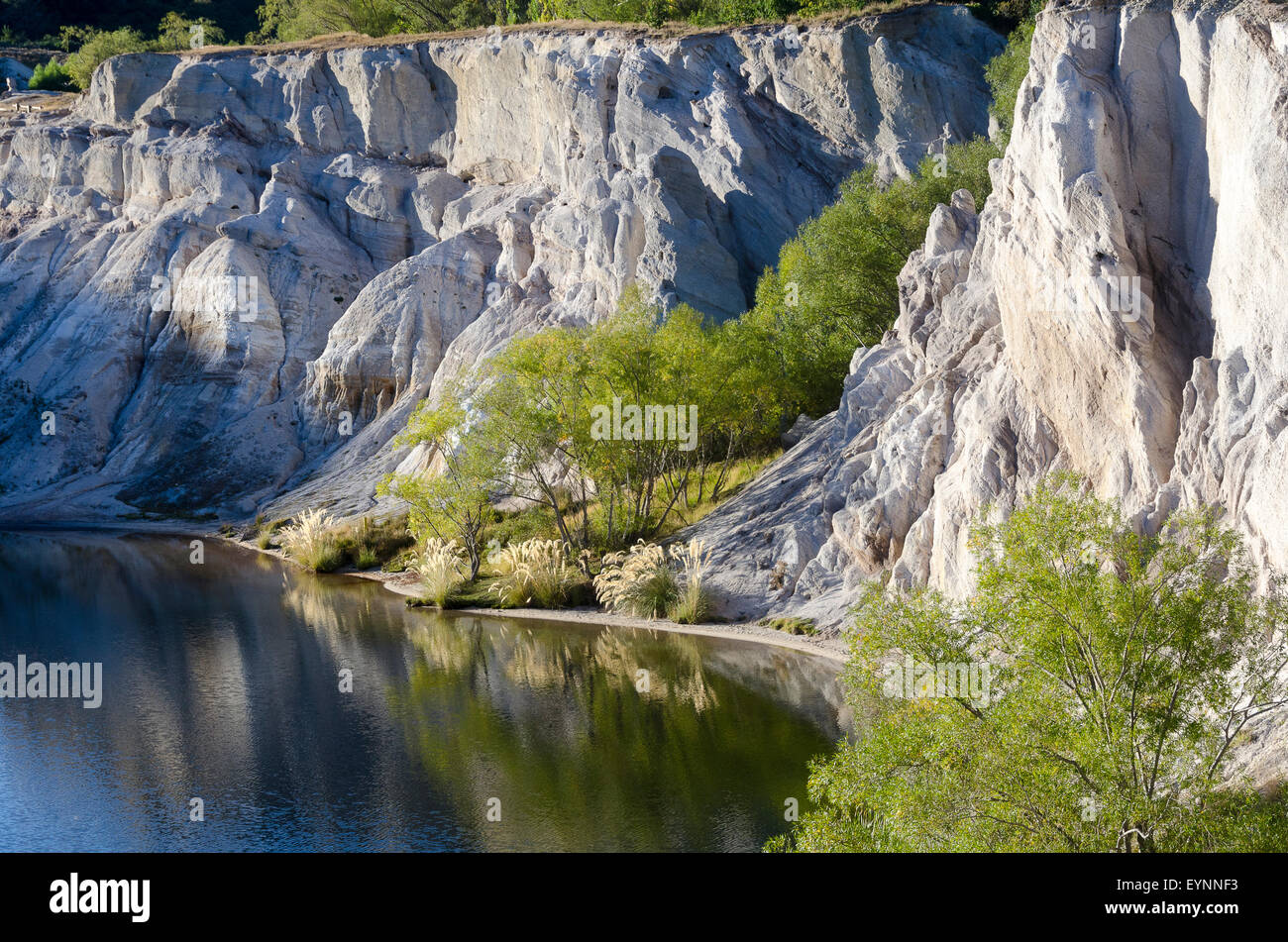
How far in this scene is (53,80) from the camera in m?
71.2

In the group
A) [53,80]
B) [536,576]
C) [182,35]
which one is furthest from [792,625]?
[53,80]

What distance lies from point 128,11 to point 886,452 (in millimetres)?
80191

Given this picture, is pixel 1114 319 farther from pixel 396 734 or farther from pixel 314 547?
pixel 314 547

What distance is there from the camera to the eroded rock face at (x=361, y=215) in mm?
45812

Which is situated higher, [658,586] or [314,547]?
[314,547]

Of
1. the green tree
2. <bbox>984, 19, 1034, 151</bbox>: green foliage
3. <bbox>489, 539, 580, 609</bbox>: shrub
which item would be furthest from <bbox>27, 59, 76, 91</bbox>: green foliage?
<bbox>984, 19, 1034, 151</bbox>: green foliage

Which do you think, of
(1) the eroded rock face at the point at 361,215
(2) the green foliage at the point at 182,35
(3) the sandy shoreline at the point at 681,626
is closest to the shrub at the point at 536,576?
(3) the sandy shoreline at the point at 681,626

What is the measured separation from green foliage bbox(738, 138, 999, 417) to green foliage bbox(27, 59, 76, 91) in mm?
56455

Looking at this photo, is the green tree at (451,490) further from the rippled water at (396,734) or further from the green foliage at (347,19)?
the green foliage at (347,19)

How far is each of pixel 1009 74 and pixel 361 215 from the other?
113 feet

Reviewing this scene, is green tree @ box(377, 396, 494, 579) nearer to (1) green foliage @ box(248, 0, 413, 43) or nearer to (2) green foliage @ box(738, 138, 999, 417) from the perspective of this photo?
→ (2) green foliage @ box(738, 138, 999, 417)

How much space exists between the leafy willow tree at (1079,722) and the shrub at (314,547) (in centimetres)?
2891

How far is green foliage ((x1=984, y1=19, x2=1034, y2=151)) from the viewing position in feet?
120
